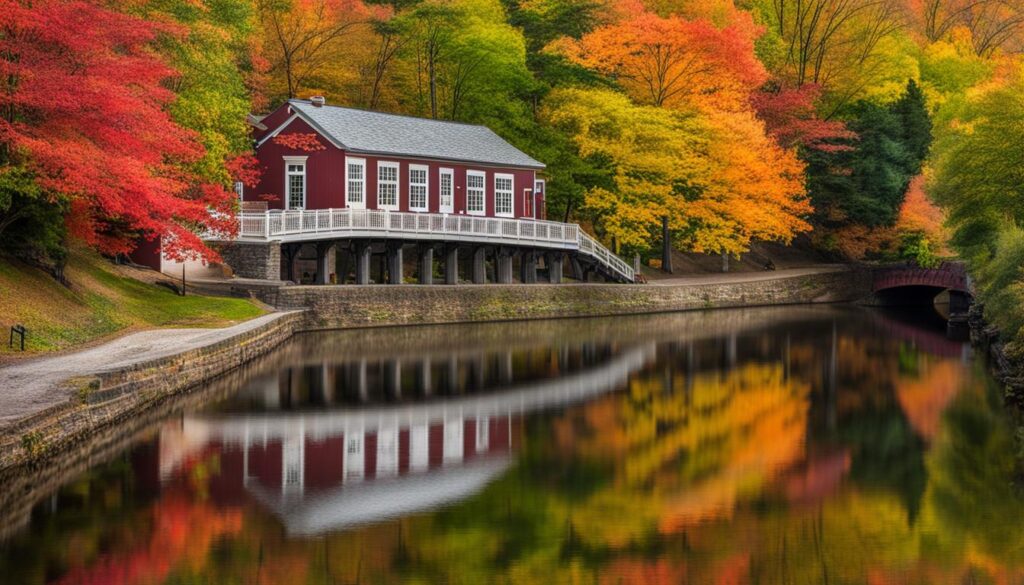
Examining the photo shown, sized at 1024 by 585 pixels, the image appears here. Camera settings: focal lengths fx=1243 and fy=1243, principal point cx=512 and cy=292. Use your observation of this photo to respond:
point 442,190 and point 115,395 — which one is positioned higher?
point 442,190

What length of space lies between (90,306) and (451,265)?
18.7 metres

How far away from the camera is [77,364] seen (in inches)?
913

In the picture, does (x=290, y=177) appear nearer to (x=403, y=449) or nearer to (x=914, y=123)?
(x=403, y=449)

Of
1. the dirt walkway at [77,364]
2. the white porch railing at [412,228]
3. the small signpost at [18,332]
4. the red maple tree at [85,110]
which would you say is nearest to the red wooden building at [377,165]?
Result: the white porch railing at [412,228]

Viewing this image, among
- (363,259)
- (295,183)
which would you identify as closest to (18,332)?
(363,259)

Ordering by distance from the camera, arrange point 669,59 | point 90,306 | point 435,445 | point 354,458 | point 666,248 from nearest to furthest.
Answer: point 354,458 < point 435,445 < point 90,306 < point 669,59 < point 666,248

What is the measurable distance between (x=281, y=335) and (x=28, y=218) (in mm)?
8841

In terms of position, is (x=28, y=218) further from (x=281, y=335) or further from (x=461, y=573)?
(x=461, y=573)

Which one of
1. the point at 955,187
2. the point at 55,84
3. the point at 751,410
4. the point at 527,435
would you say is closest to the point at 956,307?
the point at 955,187

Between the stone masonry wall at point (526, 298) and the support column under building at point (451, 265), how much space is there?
1682mm

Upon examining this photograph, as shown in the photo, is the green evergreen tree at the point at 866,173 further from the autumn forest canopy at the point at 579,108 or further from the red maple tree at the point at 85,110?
the red maple tree at the point at 85,110

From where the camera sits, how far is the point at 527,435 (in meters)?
22.9

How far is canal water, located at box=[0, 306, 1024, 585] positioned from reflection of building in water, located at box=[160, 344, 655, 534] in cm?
7

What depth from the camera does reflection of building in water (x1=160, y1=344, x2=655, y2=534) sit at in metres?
17.2
